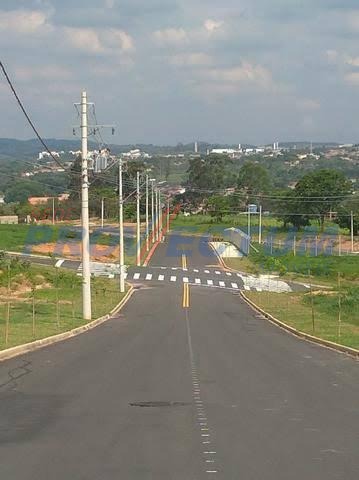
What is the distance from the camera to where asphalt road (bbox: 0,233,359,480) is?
8.98m

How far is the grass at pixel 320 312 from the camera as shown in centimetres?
3080

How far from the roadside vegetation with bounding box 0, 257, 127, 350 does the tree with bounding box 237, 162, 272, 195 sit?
10171cm

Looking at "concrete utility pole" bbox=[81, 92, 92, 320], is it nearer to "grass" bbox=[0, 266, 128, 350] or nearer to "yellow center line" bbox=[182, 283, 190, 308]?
"grass" bbox=[0, 266, 128, 350]

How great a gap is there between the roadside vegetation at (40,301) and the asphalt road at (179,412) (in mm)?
3418

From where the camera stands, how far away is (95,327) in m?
→ 33.6

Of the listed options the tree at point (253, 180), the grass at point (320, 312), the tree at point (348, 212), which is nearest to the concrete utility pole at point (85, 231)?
the grass at point (320, 312)

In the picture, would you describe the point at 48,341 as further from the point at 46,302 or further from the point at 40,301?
the point at 40,301

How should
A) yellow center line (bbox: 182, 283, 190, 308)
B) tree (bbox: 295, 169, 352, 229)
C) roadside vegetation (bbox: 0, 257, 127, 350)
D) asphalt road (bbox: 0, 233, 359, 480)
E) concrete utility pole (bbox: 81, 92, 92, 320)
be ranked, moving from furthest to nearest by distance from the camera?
1. tree (bbox: 295, 169, 352, 229)
2. yellow center line (bbox: 182, 283, 190, 308)
3. concrete utility pole (bbox: 81, 92, 92, 320)
4. roadside vegetation (bbox: 0, 257, 127, 350)
5. asphalt road (bbox: 0, 233, 359, 480)

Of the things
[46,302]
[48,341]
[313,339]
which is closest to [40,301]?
[46,302]

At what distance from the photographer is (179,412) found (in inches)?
506

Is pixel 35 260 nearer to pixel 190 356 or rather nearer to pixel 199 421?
pixel 190 356

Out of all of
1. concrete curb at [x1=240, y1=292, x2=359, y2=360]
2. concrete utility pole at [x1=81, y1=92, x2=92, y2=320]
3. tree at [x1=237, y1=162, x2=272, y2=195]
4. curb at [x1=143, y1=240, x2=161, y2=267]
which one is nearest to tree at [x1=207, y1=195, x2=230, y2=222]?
tree at [x1=237, y1=162, x2=272, y2=195]

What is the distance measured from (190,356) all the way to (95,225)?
360 feet

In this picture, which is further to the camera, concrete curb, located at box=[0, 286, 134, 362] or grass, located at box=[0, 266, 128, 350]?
grass, located at box=[0, 266, 128, 350]
